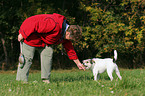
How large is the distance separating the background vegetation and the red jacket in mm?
5076

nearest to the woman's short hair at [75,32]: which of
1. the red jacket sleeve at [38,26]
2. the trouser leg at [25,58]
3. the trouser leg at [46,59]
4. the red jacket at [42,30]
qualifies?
the red jacket at [42,30]

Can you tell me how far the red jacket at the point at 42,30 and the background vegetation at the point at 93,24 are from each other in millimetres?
5076

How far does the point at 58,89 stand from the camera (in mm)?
3701

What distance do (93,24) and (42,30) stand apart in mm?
6134

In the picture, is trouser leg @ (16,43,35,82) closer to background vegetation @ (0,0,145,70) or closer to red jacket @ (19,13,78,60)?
red jacket @ (19,13,78,60)

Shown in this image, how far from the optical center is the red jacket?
428cm

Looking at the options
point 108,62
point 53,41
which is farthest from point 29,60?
point 108,62

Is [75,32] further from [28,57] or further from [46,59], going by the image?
[28,57]

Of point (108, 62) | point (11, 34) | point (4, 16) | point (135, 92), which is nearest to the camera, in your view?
point (135, 92)

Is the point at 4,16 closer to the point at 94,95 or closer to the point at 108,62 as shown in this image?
the point at 108,62

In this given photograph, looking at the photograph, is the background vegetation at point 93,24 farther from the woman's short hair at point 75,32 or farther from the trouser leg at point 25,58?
the woman's short hair at point 75,32

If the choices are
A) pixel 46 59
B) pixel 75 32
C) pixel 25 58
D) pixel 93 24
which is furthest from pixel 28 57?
pixel 93 24

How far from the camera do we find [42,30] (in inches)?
169

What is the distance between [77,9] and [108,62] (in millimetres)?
6869
